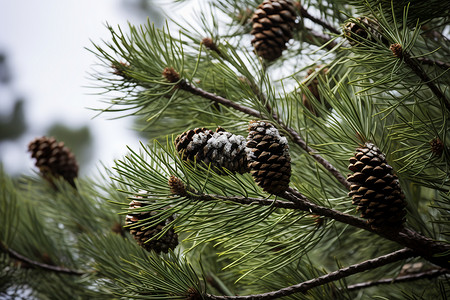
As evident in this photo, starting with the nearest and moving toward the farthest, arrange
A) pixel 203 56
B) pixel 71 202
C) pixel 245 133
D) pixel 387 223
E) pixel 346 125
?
1. pixel 387 223
2. pixel 346 125
3. pixel 245 133
4. pixel 203 56
5. pixel 71 202

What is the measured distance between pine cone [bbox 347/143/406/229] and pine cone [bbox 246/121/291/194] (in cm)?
10

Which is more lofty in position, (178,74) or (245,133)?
(178,74)

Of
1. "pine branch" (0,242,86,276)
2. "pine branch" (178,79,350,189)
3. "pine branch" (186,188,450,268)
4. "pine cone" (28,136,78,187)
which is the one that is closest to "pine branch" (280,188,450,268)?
"pine branch" (186,188,450,268)

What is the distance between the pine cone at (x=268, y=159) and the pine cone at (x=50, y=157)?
709mm

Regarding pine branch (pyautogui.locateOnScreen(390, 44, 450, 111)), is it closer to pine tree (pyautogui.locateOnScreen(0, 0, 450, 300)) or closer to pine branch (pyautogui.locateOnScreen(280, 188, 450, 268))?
pine tree (pyautogui.locateOnScreen(0, 0, 450, 300))

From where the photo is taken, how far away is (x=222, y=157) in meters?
0.55

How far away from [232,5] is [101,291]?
0.67 meters

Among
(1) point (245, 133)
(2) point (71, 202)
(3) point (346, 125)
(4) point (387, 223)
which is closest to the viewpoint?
(4) point (387, 223)

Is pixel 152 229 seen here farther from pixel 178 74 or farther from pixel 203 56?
pixel 203 56

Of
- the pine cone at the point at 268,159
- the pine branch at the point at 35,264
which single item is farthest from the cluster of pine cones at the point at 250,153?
the pine branch at the point at 35,264

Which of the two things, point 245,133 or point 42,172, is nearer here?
point 245,133

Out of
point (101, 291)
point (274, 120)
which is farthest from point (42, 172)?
point (274, 120)

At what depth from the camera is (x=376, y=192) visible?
1.78ft

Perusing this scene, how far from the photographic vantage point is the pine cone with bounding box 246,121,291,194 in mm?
524
